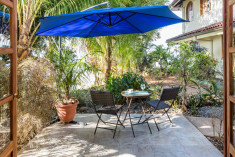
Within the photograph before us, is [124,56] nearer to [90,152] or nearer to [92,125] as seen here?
[92,125]

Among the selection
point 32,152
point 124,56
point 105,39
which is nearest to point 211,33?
point 124,56

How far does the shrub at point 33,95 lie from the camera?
331 centimetres

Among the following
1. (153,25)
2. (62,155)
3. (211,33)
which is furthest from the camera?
(211,33)

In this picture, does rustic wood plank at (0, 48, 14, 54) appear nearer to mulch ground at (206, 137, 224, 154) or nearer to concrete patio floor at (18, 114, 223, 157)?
concrete patio floor at (18, 114, 223, 157)

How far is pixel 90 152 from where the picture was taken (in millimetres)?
2943

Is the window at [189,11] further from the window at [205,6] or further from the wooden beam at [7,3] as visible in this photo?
the wooden beam at [7,3]

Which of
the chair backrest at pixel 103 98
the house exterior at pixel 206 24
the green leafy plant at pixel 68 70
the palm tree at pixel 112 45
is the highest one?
the house exterior at pixel 206 24

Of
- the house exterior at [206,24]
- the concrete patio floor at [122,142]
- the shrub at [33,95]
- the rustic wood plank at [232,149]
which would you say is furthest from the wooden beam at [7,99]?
the house exterior at [206,24]

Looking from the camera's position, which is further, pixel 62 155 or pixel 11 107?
pixel 62 155

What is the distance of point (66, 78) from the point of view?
14.1 ft

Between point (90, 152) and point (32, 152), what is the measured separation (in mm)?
940

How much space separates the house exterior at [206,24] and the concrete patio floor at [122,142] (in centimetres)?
616

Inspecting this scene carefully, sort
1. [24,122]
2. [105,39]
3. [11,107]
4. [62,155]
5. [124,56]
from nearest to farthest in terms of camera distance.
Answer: [11,107] → [62,155] → [24,122] → [105,39] → [124,56]

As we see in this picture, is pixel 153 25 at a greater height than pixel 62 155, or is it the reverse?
pixel 153 25
